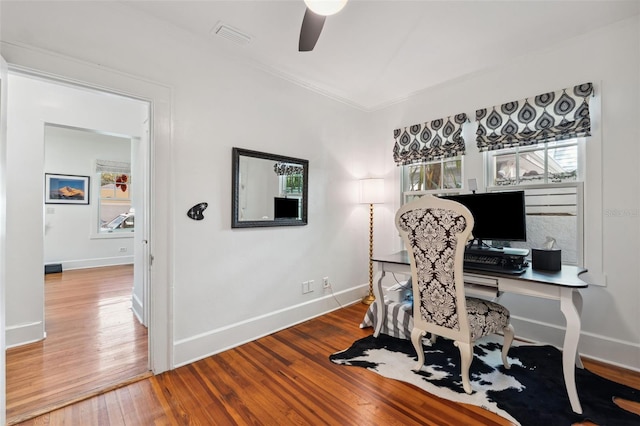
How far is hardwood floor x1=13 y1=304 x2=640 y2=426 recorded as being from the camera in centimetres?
159

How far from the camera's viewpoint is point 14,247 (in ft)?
8.05

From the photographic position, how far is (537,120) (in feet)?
8.04

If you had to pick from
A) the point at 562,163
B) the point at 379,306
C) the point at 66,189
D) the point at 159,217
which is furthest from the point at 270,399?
the point at 66,189

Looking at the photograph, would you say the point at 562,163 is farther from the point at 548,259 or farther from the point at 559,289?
the point at 559,289

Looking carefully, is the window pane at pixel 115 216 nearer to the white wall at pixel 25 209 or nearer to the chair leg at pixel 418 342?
the white wall at pixel 25 209

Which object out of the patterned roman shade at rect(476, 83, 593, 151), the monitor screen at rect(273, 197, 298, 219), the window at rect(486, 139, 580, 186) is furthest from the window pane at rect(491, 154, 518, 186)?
the monitor screen at rect(273, 197, 298, 219)

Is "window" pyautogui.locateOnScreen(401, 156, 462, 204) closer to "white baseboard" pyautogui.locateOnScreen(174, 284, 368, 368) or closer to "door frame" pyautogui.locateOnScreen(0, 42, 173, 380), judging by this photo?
"white baseboard" pyautogui.locateOnScreen(174, 284, 368, 368)

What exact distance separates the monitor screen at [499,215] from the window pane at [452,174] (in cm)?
65

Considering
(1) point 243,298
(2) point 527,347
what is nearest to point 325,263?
(1) point 243,298

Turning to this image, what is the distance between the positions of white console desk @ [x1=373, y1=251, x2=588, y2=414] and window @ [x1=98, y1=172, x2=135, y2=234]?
→ 6787 mm

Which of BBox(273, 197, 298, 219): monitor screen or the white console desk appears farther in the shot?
BBox(273, 197, 298, 219): monitor screen

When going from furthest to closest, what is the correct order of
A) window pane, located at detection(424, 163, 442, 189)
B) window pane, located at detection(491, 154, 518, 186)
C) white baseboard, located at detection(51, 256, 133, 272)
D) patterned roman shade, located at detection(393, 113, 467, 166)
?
white baseboard, located at detection(51, 256, 133, 272) → window pane, located at detection(424, 163, 442, 189) → patterned roman shade, located at detection(393, 113, 467, 166) → window pane, located at detection(491, 154, 518, 186)

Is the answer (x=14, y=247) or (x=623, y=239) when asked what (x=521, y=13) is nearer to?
(x=623, y=239)

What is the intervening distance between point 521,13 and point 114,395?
409 centimetres
